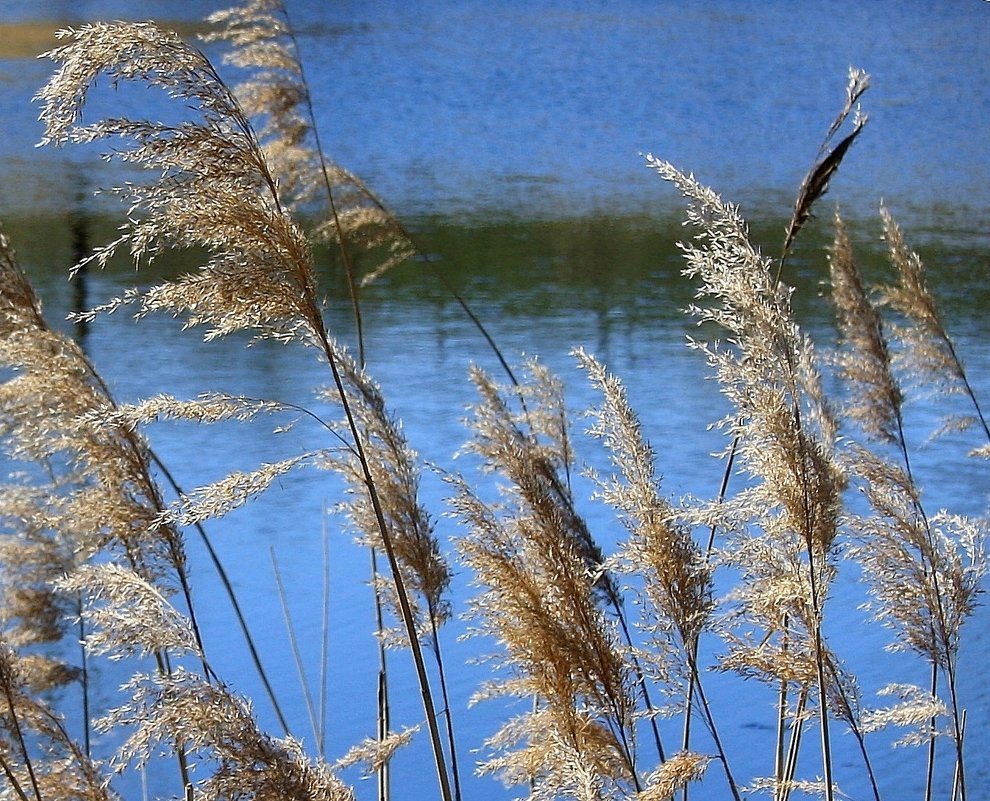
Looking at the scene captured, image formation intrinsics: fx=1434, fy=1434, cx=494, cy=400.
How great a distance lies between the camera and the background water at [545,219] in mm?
3871

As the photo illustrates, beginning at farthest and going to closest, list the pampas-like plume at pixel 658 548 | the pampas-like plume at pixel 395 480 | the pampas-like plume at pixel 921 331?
the pampas-like plume at pixel 921 331 → the pampas-like plume at pixel 395 480 → the pampas-like plume at pixel 658 548

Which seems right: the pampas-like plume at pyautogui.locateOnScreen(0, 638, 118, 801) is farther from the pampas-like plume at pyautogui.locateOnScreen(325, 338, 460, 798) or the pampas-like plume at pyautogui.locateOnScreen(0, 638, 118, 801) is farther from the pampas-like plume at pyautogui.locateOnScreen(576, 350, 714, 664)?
the pampas-like plume at pyautogui.locateOnScreen(576, 350, 714, 664)

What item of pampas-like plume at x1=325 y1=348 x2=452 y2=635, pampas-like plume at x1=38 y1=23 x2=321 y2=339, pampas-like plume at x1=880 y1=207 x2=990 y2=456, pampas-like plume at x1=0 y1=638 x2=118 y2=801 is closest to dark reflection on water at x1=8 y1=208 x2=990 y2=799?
pampas-like plume at x1=325 y1=348 x2=452 y2=635

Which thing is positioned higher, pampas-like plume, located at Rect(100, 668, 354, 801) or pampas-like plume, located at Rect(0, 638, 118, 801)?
pampas-like plume, located at Rect(100, 668, 354, 801)

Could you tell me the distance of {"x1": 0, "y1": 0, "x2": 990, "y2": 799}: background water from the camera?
387 centimetres

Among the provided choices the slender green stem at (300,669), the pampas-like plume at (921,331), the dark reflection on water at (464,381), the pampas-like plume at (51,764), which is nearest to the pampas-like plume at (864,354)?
the pampas-like plume at (921,331)

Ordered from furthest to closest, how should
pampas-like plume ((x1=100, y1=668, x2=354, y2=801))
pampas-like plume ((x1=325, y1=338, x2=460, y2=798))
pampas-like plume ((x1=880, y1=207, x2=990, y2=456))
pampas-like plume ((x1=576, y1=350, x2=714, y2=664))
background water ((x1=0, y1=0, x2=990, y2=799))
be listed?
background water ((x1=0, y1=0, x2=990, y2=799)) < pampas-like plume ((x1=880, y1=207, x2=990, y2=456)) < pampas-like plume ((x1=325, y1=338, x2=460, y2=798)) < pampas-like plume ((x1=576, y1=350, x2=714, y2=664)) < pampas-like plume ((x1=100, y1=668, x2=354, y2=801))

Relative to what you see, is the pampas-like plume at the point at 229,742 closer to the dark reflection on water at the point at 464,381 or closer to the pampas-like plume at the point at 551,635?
the pampas-like plume at the point at 551,635

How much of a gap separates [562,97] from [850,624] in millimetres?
10513

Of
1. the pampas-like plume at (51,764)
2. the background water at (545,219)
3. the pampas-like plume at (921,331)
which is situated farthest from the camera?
the background water at (545,219)

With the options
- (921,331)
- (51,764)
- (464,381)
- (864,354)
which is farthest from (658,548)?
(464,381)

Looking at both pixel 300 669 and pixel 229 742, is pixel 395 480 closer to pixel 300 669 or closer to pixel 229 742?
pixel 229 742

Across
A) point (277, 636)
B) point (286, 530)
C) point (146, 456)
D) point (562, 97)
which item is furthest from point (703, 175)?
point (146, 456)

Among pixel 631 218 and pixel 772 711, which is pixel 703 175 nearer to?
pixel 631 218
